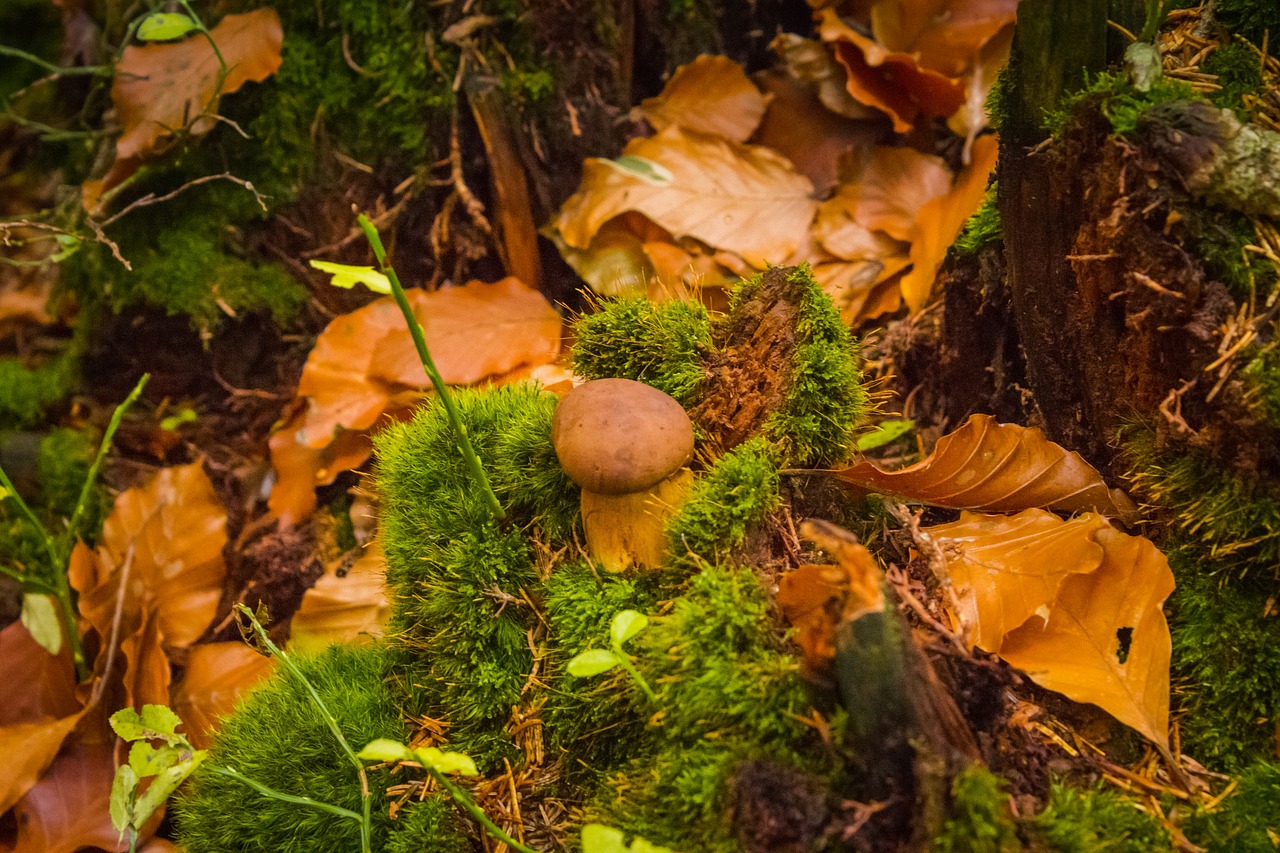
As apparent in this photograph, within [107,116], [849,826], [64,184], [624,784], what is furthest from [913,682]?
[64,184]

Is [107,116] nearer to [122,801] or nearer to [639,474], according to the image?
[122,801]

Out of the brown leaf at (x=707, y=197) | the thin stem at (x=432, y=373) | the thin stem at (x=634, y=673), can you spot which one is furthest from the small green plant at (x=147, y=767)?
the brown leaf at (x=707, y=197)

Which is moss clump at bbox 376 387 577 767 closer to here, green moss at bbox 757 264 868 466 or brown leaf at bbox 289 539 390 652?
green moss at bbox 757 264 868 466

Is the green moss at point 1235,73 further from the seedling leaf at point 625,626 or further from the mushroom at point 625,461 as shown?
the seedling leaf at point 625,626

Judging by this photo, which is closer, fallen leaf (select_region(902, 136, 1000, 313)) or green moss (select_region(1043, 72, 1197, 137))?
green moss (select_region(1043, 72, 1197, 137))

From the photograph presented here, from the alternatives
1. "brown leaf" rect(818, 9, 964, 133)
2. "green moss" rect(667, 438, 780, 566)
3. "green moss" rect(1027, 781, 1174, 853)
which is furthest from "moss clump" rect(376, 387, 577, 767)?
"brown leaf" rect(818, 9, 964, 133)

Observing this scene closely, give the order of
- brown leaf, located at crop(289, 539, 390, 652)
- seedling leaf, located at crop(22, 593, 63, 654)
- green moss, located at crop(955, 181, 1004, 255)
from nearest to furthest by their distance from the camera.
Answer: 1. green moss, located at crop(955, 181, 1004, 255)
2. brown leaf, located at crop(289, 539, 390, 652)
3. seedling leaf, located at crop(22, 593, 63, 654)
